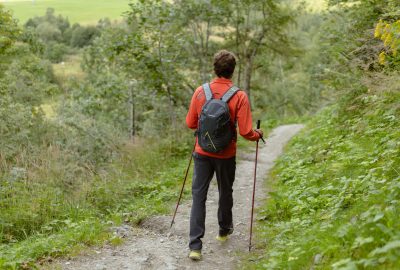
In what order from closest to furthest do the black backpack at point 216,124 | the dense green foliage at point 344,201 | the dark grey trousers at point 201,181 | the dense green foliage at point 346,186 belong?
the dense green foliage at point 344,201 < the dense green foliage at point 346,186 < the black backpack at point 216,124 < the dark grey trousers at point 201,181

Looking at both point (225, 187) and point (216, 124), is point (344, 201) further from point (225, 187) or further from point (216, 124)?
point (216, 124)

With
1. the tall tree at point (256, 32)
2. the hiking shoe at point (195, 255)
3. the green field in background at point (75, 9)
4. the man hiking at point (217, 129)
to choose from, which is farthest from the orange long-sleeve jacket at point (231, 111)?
the green field in background at point (75, 9)

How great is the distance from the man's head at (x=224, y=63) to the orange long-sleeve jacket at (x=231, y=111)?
0.08m

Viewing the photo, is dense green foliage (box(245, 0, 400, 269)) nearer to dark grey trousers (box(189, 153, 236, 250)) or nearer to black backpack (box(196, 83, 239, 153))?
dark grey trousers (box(189, 153, 236, 250))

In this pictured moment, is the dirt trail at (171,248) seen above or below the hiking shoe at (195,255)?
below

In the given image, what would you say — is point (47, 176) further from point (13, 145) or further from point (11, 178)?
point (13, 145)

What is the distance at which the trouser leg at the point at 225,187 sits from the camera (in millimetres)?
5535

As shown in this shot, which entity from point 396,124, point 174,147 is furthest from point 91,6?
point 396,124

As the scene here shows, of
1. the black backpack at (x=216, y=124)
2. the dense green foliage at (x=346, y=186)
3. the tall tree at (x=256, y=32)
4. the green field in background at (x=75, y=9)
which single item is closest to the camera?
the dense green foliage at (x=346, y=186)

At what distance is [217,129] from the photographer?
5219 mm

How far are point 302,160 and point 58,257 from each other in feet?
18.3

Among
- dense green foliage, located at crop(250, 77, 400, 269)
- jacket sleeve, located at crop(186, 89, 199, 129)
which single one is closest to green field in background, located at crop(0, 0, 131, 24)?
dense green foliage, located at crop(250, 77, 400, 269)

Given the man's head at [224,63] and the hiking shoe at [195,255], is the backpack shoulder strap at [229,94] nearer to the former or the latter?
the man's head at [224,63]

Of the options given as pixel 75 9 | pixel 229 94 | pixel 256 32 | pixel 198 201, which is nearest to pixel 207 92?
pixel 229 94
